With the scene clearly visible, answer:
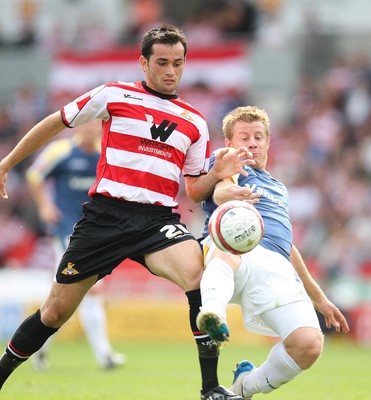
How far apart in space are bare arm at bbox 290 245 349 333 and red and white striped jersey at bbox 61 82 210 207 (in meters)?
Result: 0.98

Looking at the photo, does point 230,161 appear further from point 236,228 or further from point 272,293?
point 272,293

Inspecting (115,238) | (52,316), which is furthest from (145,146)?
(52,316)

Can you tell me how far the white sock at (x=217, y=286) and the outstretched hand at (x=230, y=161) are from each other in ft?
1.98

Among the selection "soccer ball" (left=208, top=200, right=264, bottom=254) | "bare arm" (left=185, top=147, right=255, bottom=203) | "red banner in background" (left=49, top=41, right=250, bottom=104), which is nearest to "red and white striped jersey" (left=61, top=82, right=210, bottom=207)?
"bare arm" (left=185, top=147, right=255, bottom=203)

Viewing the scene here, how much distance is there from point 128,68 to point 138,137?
47.4 feet

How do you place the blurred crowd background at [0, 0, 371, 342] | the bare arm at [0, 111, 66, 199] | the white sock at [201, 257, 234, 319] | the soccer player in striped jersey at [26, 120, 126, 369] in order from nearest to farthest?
1. the white sock at [201, 257, 234, 319]
2. the bare arm at [0, 111, 66, 199]
3. the soccer player in striped jersey at [26, 120, 126, 369]
4. the blurred crowd background at [0, 0, 371, 342]

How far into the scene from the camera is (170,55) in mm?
7570

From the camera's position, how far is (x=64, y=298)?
761 centimetres

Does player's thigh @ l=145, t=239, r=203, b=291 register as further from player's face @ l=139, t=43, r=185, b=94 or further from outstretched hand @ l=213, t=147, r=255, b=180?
player's face @ l=139, t=43, r=185, b=94

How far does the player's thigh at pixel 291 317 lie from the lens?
279 inches

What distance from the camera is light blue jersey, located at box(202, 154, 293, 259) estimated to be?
24.2 ft

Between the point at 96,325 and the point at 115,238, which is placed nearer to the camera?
the point at 115,238

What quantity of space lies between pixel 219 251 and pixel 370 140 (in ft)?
40.8

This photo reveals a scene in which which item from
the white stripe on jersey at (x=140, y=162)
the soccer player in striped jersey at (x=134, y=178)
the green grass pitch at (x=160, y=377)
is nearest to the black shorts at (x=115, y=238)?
the soccer player in striped jersey at (x=134, y=178)
